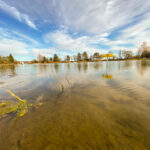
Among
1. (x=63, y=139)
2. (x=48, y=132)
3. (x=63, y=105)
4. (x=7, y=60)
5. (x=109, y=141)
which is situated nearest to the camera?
(x=109, y=141)

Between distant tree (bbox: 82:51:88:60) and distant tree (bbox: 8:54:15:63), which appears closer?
distant tree (bbox: 8:54:15:63)

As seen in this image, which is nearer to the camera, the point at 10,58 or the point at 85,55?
the point at 10,58

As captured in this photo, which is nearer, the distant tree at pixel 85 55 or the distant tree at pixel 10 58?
the distant tree at pixel 10 58

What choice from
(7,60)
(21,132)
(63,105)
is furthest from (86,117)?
(7,60)

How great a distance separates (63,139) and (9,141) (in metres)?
1.31

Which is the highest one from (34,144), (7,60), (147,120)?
(7,60)

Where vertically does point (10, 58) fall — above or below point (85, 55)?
below

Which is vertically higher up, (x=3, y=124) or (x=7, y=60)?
(x=7, y=60)

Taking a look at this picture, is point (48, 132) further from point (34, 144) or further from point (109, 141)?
point (109, 141)

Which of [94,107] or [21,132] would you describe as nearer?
[21,132]

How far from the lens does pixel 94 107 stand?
273 centimetres

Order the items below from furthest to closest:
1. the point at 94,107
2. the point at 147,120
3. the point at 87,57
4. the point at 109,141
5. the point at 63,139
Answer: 1. the point at 87,57
2. the point at 94,107
3. the point at 147,120
4. the point at 63,139
5. the point at 109,141

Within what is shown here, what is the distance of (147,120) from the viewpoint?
1.99 metres

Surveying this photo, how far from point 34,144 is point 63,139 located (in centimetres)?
67
